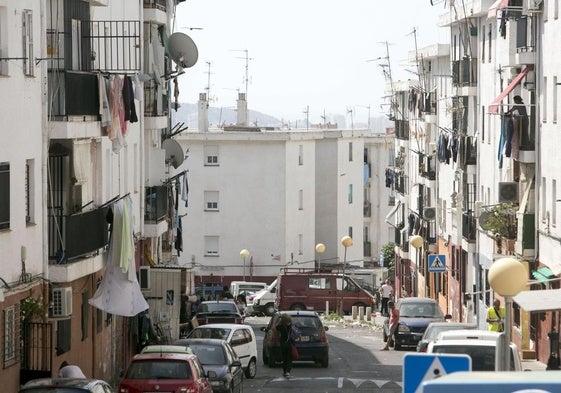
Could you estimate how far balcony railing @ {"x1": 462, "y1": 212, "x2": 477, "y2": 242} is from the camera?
51406mm

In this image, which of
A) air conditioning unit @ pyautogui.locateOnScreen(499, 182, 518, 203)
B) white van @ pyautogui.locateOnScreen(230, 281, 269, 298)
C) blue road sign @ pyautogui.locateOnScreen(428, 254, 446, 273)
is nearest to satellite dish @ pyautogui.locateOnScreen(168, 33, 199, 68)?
blue road sign @ pyautogui.locateOnScreen(428, 254, 446, 273)

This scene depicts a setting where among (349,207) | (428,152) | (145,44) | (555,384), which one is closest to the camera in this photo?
(555,384)

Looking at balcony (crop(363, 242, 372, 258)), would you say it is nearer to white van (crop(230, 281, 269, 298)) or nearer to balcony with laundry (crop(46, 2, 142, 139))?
white van (crop(230, 281, 269, 298))

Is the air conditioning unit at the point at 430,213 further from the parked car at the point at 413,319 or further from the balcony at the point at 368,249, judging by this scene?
the balcony at the point at 368,249

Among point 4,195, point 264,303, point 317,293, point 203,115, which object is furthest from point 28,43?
point 203,115

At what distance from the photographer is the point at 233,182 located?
82812 mm

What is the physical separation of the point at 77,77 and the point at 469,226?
26.9 metres

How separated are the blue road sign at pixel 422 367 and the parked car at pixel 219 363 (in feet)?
58.4

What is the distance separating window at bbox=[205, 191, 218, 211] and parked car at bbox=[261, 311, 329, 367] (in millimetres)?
45573

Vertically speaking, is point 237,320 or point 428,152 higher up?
point 428,152

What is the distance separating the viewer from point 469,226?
170ft

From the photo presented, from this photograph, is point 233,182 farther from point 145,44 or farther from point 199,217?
point 145,44

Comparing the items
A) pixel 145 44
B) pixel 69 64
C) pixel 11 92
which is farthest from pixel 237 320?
pixel 11 92

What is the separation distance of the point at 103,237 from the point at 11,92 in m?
6.09
